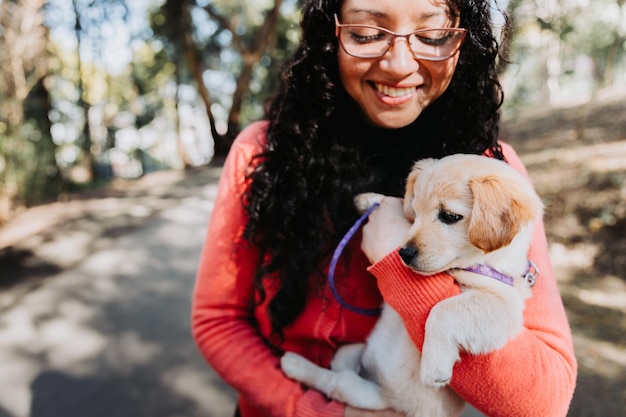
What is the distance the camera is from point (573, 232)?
6711mm

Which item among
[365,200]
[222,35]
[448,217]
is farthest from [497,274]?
[222,35]

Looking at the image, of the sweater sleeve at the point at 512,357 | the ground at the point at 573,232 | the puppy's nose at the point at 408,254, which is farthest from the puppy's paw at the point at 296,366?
the ground at the point at 573,232

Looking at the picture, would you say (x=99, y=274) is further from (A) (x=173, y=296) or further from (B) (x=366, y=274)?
(B) (x=366, y=274)

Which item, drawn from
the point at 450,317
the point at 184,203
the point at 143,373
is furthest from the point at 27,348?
the point at 184,203

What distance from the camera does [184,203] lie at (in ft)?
32.4

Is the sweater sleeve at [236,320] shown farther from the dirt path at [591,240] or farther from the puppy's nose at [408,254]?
the dirt path at [591,240]

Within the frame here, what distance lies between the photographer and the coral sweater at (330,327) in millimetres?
1263

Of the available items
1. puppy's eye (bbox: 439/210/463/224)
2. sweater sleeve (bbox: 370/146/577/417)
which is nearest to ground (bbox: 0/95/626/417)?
sweater sleeve (bbox: 370/146/577/417)

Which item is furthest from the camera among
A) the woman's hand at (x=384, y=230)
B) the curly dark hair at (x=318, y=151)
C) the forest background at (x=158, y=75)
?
the forest background at (x=158, y=75)

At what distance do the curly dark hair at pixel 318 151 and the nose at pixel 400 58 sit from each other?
0.25 metres

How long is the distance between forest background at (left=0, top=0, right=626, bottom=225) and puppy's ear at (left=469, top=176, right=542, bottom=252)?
623mm

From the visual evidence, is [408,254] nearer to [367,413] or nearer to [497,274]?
[497,274]

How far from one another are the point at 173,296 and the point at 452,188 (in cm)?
483

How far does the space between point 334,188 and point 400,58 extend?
51 cm
